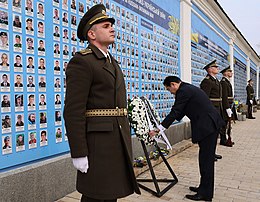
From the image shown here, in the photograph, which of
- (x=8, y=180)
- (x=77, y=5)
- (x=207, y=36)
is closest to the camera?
(x=8, y=180)

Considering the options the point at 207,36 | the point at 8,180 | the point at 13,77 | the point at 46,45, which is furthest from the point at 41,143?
the point at 207,36

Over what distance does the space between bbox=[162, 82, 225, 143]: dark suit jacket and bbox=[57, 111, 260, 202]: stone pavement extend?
0.80m

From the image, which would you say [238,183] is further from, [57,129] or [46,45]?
[46,45]

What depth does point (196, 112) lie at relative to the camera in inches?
138

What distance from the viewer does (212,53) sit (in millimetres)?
10492

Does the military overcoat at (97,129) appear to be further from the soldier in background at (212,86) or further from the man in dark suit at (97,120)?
the soldier in background at (212,86)

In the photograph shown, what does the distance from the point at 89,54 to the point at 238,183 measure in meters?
3.09

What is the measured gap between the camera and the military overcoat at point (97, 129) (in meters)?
1.80

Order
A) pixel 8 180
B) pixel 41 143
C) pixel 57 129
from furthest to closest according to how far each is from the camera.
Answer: pixel 57 129, pixel 41 143, pixel 8 180

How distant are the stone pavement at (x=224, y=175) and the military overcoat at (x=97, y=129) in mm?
1494

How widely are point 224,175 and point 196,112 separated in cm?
149

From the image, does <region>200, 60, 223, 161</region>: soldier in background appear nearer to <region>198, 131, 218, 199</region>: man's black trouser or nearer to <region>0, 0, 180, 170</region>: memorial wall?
<region>0, 0, 180, 170</region>: memorial wall

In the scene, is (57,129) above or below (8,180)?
above

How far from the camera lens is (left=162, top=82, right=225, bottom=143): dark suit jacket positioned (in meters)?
3.43
